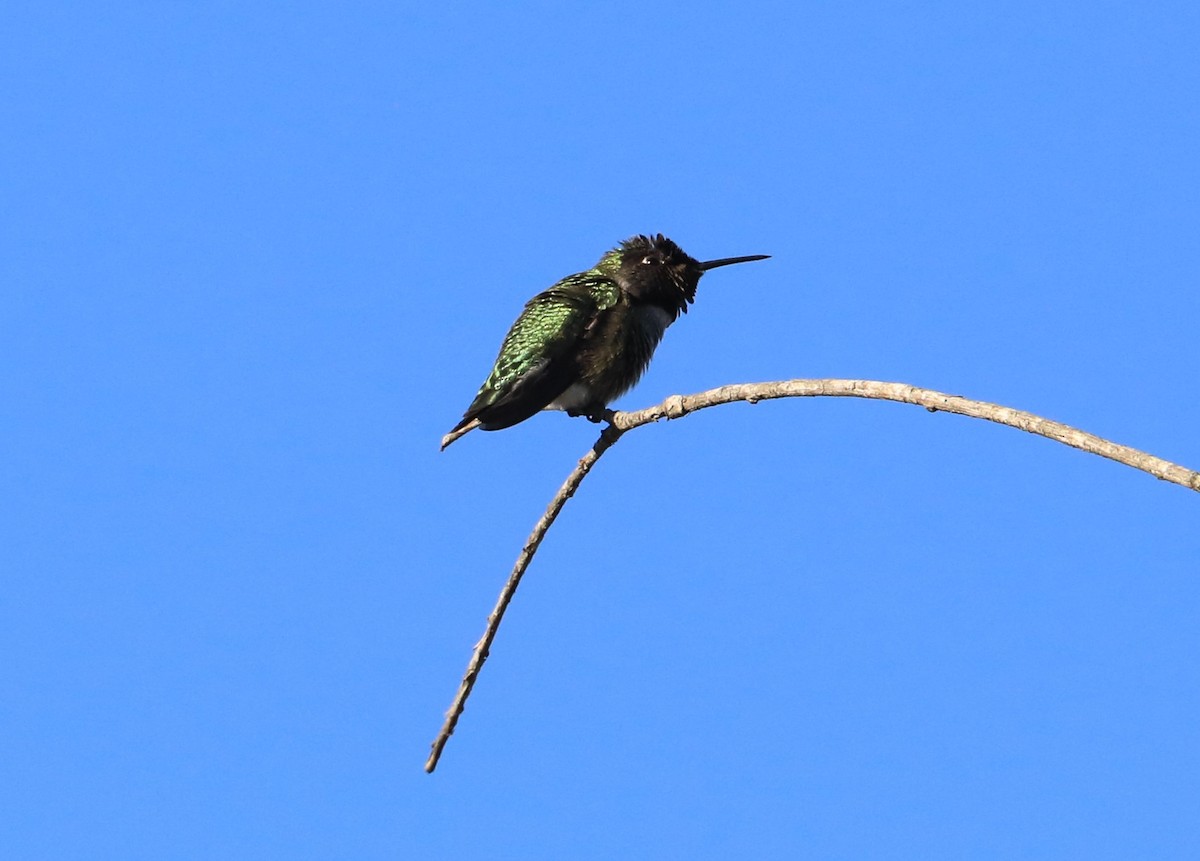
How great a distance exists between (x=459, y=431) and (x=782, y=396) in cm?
325

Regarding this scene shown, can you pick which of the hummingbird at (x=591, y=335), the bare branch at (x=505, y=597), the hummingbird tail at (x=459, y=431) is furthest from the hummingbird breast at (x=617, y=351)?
the bare branch at (x=505, y=597)

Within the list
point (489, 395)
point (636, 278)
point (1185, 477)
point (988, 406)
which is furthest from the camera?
point (636, 278)

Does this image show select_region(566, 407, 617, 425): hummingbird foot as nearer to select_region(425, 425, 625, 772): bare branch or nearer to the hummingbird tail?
the hummingbird tail

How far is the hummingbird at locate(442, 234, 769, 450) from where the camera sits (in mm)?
8109

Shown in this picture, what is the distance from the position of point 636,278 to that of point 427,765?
3850 mm

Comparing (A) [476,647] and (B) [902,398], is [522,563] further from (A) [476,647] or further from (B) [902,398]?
(B) [902,398]

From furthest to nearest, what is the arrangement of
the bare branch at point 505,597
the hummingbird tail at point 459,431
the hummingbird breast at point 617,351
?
1. the hummingbird breast at point 617,351
2. the hummingbird tail at point 459,431
3. the bare branch at point 505,597

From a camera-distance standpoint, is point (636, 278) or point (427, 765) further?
point (636, 278)

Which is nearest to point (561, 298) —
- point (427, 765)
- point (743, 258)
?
point (743, 258)

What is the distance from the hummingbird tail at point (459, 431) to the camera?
7852 millimetres

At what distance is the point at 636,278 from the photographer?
28.7 feet

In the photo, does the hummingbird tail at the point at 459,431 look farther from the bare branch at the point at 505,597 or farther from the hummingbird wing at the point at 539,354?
the bare branch at the point at 505,597

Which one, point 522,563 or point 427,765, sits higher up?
point 522,563

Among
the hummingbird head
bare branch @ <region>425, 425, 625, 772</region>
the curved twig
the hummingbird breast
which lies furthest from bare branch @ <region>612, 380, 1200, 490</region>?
the hummingbird head
